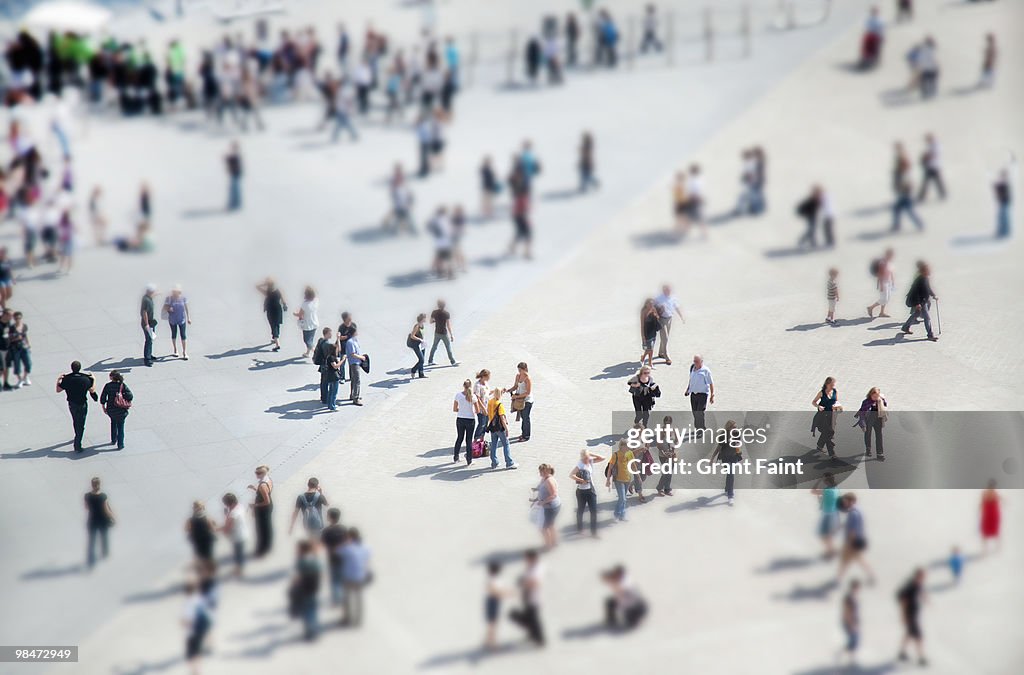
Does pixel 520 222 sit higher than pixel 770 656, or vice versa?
pixel 520 222

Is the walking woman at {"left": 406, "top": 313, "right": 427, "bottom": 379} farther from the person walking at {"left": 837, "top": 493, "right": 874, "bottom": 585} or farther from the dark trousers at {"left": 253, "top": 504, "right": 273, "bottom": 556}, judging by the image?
the person walking at {"left": 837, "top": 493, "right": 874, "bottom": 585}

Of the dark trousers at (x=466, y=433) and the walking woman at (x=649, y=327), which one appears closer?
the dark trousers at (x=466, y=433)

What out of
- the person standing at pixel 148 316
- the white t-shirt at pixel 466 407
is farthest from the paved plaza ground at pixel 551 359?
the white t-shirt at pixel 466 407

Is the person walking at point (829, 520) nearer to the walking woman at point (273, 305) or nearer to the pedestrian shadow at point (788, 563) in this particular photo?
the pedestrian shadow at point (788, 563)

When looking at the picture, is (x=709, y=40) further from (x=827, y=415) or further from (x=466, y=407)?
(x=466, y=407)

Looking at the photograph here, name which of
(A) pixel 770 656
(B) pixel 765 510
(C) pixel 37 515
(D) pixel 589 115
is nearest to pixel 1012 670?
(A) pixel 770 656

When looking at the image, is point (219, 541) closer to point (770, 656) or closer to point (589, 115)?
point (770, 656)
